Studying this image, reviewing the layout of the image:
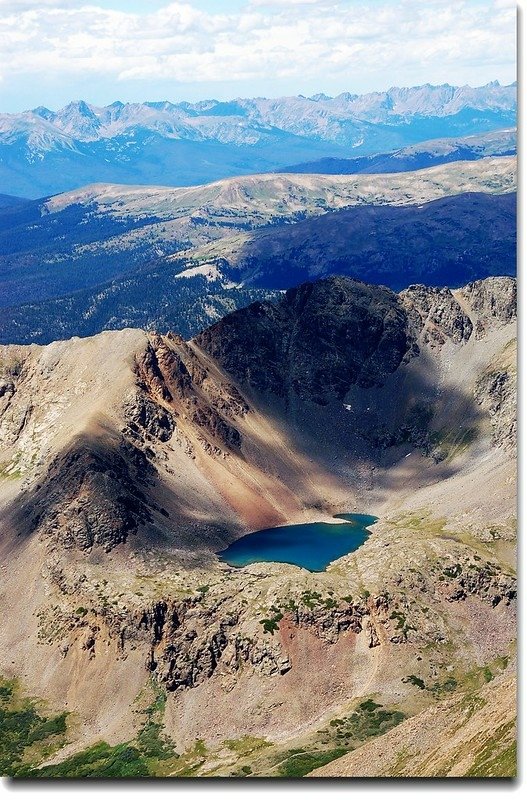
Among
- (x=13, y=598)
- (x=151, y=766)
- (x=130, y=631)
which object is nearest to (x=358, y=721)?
(x=151, y=766)

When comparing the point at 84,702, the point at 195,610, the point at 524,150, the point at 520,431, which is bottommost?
the point at 84,702

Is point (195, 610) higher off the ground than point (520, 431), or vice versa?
point (520, 431)

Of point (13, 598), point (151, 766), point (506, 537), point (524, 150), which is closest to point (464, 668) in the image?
point (506, 537)

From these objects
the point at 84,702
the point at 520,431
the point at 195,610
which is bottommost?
the point at 84,702

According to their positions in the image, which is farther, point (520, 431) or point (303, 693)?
point (303, 693)

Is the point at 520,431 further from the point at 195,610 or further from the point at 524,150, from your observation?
the point at 195,610

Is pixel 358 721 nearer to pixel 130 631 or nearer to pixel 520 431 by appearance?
pixel 130 631

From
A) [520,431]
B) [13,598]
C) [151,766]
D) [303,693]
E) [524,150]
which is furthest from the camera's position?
[13,598]

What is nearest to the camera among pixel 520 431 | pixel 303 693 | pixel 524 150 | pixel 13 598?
pixel 524 150

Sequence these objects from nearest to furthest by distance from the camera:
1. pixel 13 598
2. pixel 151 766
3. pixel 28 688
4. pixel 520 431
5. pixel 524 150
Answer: pixel 524 150, pixel 520 431, pixel 151 766, pixel 28 688, pixel 13 598
